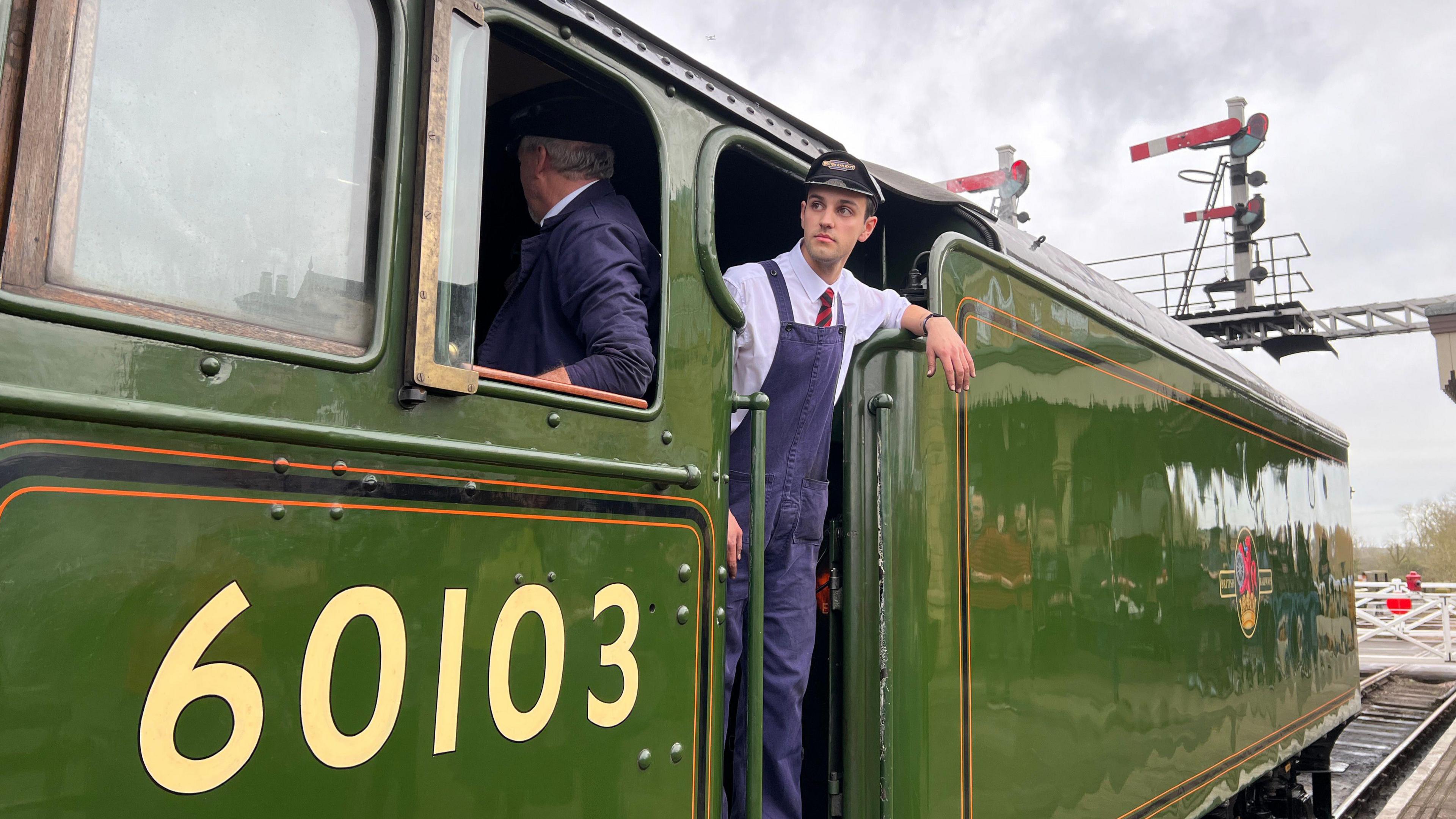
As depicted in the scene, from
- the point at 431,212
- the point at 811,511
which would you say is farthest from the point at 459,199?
the point at 811,511

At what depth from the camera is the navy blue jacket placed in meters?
2.08

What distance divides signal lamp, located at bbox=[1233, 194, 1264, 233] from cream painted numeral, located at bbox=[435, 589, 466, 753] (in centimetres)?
2072

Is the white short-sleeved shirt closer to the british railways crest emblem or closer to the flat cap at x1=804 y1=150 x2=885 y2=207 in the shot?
the flat cap at x1=804 y1=150 x2=885 y2=207

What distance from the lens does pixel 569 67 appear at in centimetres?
204

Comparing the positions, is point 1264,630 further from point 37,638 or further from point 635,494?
point 37,638

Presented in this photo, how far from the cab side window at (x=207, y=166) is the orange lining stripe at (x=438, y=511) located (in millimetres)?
228

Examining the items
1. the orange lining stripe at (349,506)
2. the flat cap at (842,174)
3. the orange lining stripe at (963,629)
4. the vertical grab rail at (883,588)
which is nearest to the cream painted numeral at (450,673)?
the orange lining stripe at (349,506)

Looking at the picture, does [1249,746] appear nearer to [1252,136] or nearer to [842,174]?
[842,174]

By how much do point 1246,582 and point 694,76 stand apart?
421 centimetres

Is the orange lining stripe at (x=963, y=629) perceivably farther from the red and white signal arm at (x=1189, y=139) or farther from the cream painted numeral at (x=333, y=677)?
the red and white signal arm at (x=1189, y=139)

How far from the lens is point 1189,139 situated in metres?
19.6

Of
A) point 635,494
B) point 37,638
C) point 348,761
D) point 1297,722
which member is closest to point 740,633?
point 635,494

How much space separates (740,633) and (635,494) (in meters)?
0.55

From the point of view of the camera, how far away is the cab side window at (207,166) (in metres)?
1.26
